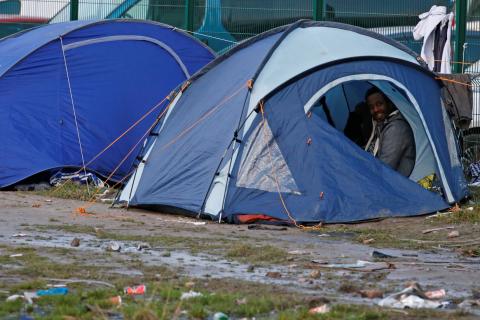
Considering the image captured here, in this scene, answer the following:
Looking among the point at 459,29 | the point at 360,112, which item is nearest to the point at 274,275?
the point at 360,112

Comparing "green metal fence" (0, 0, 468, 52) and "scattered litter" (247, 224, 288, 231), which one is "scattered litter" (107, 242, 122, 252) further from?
"green metal fence" (0, 0, 468, 52)

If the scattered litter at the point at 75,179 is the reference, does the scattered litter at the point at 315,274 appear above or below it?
above

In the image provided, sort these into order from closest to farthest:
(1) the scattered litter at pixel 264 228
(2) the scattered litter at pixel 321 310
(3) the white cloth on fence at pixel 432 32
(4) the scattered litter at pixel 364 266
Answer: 1. (2) the scattered litter at pixel 321 310
2. (4) the scattered litter at pixel 364 266
3. (1) the scattered litter at pixel 264 228
4. (3) the white cloth on fence at pixel 432 32

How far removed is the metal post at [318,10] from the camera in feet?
61.6

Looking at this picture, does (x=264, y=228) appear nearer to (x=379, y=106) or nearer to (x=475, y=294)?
(x=379, y=106)

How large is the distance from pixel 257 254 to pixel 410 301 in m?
2.25

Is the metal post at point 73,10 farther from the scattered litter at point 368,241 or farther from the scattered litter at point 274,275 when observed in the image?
the scattered litter at point 274,275

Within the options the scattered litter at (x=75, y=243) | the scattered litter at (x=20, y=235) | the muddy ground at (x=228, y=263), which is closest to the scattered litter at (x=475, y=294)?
the muddy ground at (x=228, y=263)

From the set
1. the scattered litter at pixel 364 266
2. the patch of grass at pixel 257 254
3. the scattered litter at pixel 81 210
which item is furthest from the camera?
the scattered litter at pixel 81 210

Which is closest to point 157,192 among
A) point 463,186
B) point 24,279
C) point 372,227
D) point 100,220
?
point 100,220

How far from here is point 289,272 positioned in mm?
8047

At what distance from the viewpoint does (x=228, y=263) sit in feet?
27.8

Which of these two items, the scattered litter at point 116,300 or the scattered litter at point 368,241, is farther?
the scattered litter at point 368,241

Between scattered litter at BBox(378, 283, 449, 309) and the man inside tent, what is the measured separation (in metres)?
5.46
